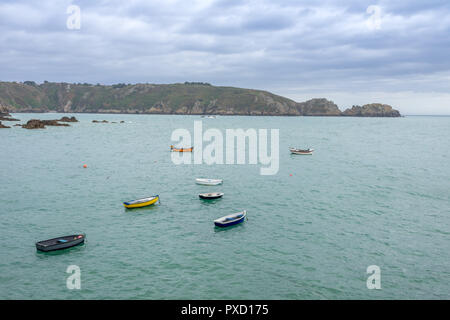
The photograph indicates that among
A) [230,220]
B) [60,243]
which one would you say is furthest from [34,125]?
[230,220]

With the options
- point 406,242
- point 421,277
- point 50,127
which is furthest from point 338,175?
point 50,127

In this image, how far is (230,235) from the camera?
31656 millimetres

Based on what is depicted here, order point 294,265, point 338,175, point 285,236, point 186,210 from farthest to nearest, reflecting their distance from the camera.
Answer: point 338,175 → point 186,210 → point 285,236 → point 294,265

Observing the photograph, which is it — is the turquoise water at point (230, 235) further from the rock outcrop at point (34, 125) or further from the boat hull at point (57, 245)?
the rock outcrop at point (34, 125)

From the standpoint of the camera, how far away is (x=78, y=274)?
24000 mm

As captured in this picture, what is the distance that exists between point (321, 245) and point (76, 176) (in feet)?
145

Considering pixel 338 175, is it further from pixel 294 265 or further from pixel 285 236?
pixel 294 265

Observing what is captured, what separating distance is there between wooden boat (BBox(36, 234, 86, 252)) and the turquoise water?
63 cm

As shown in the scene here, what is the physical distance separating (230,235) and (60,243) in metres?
15.3

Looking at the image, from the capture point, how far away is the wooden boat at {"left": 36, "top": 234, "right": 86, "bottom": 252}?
27250 mm
